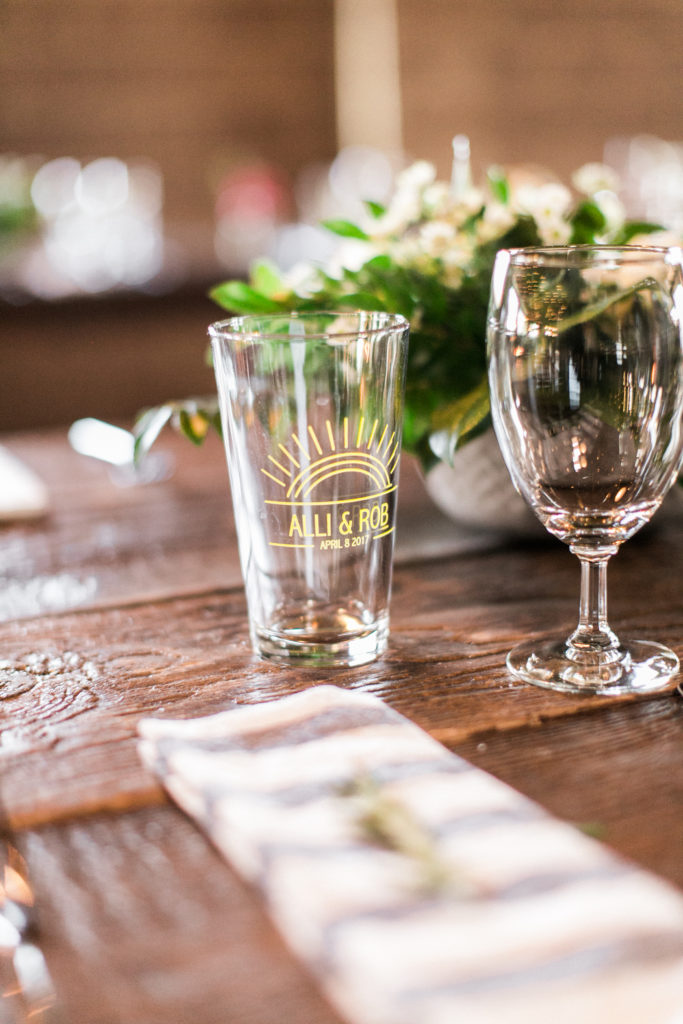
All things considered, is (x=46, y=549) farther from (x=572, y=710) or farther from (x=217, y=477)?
(x=572, y=710)

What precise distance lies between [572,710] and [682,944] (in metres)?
0.19

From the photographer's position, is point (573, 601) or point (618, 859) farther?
point (573, 601)

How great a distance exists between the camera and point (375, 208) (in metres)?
0.82

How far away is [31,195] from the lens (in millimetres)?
3152

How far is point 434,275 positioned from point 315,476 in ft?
0.99

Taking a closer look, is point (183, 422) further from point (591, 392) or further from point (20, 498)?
point (591, 392)

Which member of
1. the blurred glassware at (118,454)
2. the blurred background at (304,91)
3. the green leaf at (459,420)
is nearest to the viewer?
the green leaf at (459,420)

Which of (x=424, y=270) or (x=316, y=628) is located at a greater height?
(x=424, y=270)

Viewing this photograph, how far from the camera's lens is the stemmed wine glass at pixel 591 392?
0.47 metres

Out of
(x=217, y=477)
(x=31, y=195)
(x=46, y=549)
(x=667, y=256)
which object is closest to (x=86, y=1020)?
(x=667, y=256)

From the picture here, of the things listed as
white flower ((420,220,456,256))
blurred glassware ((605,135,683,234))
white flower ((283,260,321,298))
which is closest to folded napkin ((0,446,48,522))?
white flower ((283,260,321,298))

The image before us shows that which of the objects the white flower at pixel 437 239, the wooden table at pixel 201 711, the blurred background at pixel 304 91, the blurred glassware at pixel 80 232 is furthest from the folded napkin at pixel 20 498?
the blurred background at pixel 304 91

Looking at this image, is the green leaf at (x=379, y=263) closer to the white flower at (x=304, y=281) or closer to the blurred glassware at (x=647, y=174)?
the white flower at (x=304, y=281)

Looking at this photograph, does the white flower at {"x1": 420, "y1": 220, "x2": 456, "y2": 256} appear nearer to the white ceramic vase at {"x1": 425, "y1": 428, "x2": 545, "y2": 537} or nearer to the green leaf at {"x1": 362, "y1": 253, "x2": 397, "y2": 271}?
the green leaf at {"x1": 362, "y1": 253, "x2": 397, "y2": 271}
